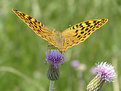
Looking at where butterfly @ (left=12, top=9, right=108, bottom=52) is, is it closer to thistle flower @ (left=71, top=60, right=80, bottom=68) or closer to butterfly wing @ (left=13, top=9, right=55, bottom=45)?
butterfly wing @ (left=13, top=9, right=55, bottom=45)

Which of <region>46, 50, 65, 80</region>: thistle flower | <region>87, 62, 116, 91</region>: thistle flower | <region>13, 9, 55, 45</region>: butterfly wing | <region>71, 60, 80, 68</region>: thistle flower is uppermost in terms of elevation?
<region>71, 60, 80, 68</region>: thistle flower

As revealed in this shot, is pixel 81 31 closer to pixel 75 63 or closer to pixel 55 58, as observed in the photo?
pixel 55 58

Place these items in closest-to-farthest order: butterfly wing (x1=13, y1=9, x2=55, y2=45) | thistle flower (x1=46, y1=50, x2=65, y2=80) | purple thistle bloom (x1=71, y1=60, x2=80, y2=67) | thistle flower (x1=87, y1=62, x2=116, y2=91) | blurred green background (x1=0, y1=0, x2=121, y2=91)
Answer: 1. thistle flower (x1=87, y1=62, x2=116, y2=91)
2. butterfly wing (x1=13, y1=9, x2=55, y2=45)
3. thistle flower (x1=46, y1=50, x2=65, y2=80)
4. blurred green background (x1=0, y1=0, x2=121, y2=91)
5. purple thistle bloom (x1=71, y1=60, x2=80, y2=67)

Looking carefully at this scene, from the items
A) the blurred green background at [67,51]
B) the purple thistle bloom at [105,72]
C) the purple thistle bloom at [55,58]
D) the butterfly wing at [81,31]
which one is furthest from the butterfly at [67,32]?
the blurred green background at [67,51]

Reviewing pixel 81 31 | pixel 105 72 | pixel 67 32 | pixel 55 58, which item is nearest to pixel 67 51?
pixel 67 32

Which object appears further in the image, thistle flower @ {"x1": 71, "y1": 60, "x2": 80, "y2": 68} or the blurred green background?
thistle flower @ {"x1": 71, "y1": 60, "x2": 80, "y2": 68}

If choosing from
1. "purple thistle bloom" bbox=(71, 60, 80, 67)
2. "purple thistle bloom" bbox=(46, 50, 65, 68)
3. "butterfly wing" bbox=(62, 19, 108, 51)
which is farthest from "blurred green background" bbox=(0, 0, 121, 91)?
"purple thistle bloom" bbox=(46, 50, 65, 68)

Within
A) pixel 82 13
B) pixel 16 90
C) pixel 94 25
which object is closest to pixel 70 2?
pixel 82 13

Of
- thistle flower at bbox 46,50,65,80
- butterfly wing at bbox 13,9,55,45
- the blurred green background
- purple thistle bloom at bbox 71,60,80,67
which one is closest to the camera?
butterfly wing at bbox 13,9,55,45

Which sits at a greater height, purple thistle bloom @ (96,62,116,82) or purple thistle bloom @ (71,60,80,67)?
purple thistle bloom @ (71,60,80,67)
